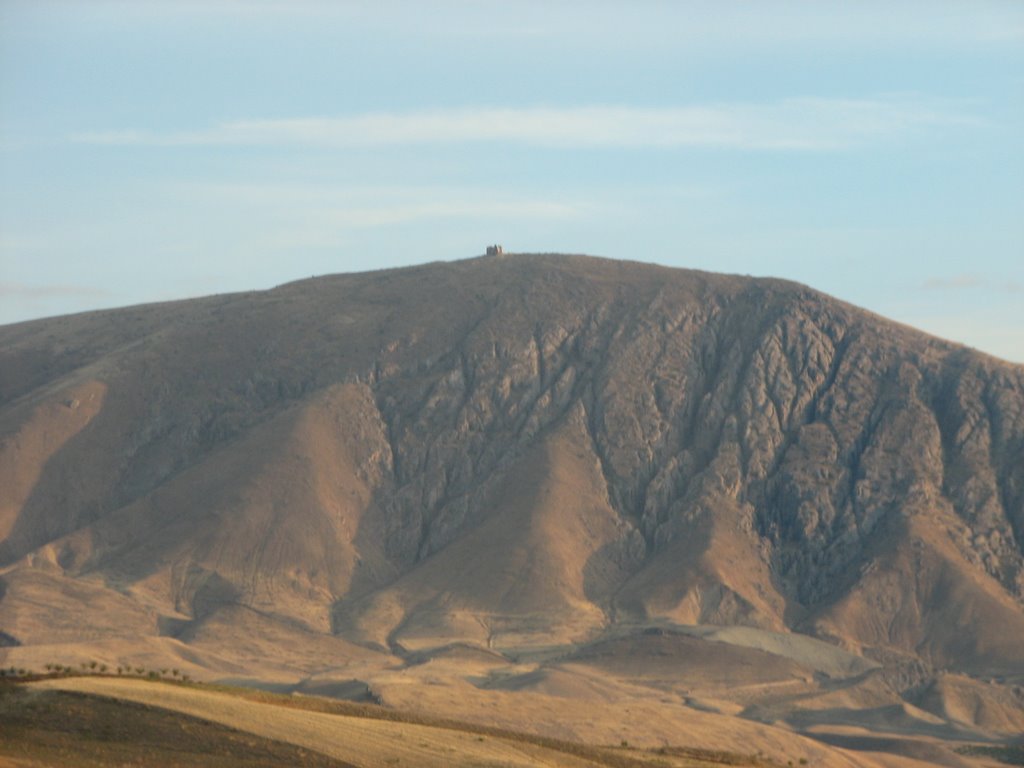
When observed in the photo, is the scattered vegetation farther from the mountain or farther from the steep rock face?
the steep rock face

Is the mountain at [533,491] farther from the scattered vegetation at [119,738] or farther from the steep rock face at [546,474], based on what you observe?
the scattered vegetation at [119,738]

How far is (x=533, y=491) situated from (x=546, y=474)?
258 cm

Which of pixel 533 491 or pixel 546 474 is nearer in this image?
pixel 533 491

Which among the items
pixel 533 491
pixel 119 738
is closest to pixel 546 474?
pixel 533 491

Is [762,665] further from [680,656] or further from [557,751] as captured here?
[557,751]

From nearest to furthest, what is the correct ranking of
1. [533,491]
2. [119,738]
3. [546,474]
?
1. [119,738]
2. [533,491]
3. [546,474]

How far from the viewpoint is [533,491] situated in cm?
17738

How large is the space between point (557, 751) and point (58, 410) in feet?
393

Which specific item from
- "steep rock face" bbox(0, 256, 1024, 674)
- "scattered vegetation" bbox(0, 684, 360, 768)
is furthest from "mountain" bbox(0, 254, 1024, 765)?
"scattered vegetation" bbox(0, 684, 360, 768)

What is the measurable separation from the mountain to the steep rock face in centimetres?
29

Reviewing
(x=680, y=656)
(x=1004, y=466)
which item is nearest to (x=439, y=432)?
(x=680, y=656)

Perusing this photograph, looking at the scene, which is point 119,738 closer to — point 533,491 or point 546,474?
point 533,491

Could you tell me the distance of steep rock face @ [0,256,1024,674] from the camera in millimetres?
167000

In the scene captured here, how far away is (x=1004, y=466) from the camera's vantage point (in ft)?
596
